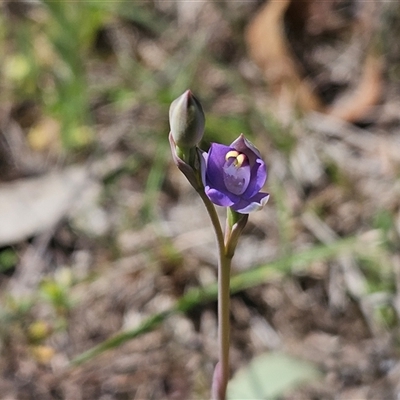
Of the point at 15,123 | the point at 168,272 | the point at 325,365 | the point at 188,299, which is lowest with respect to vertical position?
the point at 325,365

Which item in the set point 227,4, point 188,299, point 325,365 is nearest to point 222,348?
point 188,299

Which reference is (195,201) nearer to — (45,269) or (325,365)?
(45,269)

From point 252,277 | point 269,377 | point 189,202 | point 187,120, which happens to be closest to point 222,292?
point 187,120

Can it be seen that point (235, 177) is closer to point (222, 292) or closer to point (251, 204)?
point (251, 204)

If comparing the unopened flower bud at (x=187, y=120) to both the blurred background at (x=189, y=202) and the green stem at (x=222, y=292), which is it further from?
the blurred background at (x=189, y=202)

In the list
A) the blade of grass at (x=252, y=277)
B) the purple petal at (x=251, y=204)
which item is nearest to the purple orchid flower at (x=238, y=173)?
the purple petal at (x=251, y=204)

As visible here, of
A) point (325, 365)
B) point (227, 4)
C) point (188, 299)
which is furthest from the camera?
point (227, 4)
